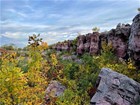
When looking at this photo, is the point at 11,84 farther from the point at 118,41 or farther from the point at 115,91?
the point at 118,41

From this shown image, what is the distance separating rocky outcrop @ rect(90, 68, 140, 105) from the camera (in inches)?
651

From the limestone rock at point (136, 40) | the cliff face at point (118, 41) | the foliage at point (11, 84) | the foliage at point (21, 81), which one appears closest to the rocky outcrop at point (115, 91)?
the limestone rock at point (136, 40)

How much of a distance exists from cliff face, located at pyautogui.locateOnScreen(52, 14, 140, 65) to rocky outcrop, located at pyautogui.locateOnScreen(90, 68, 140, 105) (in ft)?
12.5

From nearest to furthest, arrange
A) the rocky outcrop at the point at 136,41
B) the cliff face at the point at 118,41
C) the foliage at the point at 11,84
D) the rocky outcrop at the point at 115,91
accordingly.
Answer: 1. the foliage at the point at 11,84
2. the rocky outcrop at the point at 115,91
3. the rocky outcrop at the point at 136,41
4. the cliff face at the point at 118,41

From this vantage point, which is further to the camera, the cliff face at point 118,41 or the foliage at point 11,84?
the cliff face at point 118,41

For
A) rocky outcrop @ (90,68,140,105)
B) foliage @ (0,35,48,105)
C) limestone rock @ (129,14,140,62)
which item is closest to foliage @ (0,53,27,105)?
foliage @ (0,35,48,105)

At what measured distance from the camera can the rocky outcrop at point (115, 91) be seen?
54.2 feet

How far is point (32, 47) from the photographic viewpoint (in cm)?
1173

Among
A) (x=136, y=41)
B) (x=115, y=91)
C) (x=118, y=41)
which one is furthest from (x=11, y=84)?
(x=118, y=41)

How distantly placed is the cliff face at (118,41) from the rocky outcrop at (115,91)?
12.5 ft

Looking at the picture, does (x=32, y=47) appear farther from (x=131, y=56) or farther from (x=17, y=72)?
(x=131, y=56)

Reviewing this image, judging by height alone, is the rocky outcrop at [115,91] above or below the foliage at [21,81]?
below

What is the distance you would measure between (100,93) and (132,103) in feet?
5.59

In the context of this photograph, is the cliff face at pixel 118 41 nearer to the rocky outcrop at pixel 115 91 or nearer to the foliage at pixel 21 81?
the rocky outcrop at pixel 115 91
